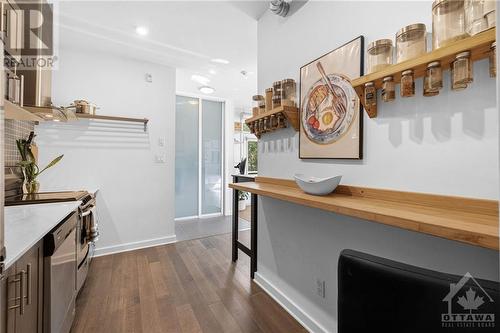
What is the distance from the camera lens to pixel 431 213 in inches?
36.0

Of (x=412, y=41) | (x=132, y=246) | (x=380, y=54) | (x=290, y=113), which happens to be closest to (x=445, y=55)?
(x=412, y=41)

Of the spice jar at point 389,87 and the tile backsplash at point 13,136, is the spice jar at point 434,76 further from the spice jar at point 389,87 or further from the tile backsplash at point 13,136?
the tile backsplash at point 13,136

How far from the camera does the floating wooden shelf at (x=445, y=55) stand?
2.47ft

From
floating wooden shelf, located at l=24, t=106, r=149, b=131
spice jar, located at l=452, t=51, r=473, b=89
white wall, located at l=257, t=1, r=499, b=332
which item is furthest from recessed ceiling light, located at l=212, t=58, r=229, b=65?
spice jar, located at l=452, t=51, r=473, b=89

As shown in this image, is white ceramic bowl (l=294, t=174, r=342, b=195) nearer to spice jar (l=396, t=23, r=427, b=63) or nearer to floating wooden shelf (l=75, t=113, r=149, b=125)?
spice jar (l=396, t=23, r=427, b=63)

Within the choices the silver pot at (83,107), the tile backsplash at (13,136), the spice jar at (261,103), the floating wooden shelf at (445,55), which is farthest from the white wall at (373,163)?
the tile backsplash at (13,136)

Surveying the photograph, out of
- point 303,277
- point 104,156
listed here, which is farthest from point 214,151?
point 303,277

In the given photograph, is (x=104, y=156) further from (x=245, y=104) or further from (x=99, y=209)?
(x=245, y=104)

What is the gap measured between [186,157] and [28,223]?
3520 mm

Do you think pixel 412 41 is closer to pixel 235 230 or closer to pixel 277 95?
pixel 277 95

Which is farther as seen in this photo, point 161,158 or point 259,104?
point 161,158

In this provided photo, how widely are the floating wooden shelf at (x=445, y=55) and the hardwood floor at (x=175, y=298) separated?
1767mm

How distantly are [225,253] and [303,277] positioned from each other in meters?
1.54

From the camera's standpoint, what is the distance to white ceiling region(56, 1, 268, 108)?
2166mm
